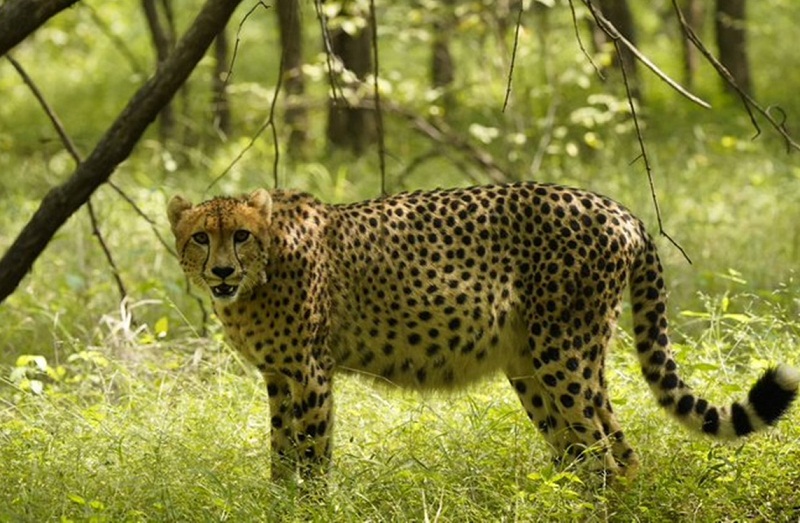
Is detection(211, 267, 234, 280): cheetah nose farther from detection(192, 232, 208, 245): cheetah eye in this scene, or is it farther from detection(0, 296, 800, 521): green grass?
detection(0, 296, 800, 521): green grass

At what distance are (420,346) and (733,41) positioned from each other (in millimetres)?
10967

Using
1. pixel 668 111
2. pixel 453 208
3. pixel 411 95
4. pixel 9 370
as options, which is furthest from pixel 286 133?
pixel 453 208

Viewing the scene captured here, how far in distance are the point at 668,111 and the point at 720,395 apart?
9.29 metres

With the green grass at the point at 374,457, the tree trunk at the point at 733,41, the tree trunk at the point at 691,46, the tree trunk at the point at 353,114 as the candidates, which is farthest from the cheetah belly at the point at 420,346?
the tree trunk at the point at 733,41

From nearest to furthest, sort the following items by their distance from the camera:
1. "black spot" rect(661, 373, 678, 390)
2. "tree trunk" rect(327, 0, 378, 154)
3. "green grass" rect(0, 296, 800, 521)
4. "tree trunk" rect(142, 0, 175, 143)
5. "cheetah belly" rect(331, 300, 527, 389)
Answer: "green grass" rect(0, 296, 800, 521) → "black spot" rect(661, 373, 678, 390) → "cheetah belly" rect(331, 300, 527, 389) → "tree trunk" rect(142, 0, 175, 143) → "tree trunk" rect(327, 0, 378, 154)

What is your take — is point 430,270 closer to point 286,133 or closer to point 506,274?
point 506,274

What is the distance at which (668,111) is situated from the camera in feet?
46.9

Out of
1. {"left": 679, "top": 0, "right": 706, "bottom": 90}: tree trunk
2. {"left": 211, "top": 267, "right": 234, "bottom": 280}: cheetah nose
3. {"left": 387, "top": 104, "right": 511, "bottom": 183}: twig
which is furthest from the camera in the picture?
{"left": 679, "top": 0, "right": 706, "bottom": 90}: tree trunk

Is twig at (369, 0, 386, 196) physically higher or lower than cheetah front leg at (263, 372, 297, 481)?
higher

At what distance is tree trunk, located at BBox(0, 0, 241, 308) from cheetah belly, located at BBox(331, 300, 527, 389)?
1.00 m

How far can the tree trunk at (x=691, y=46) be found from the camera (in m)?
16.2

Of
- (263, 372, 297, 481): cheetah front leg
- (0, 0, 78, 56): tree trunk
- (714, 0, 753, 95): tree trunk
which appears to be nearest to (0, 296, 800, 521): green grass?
(263, 372, 297, 481): cheetah front leg

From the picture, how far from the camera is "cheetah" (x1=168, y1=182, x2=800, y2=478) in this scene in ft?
15.6

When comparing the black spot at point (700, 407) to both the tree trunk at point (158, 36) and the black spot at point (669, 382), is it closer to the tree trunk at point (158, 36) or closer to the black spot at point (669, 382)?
the black spot at point (669, 382)
